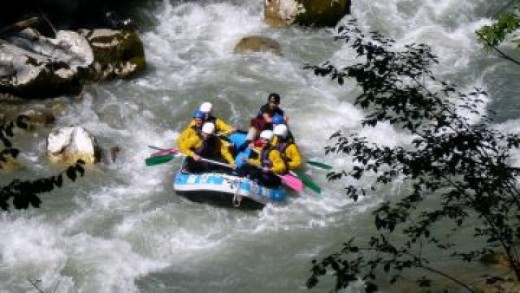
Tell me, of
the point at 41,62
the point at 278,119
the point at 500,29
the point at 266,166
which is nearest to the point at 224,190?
the point at 266,166

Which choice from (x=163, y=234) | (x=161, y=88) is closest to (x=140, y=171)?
(x=163, y=234)

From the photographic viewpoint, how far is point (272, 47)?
534 inches

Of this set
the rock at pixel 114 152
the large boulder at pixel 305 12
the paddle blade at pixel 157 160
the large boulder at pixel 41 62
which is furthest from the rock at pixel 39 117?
the large boulder at pixel 305 12

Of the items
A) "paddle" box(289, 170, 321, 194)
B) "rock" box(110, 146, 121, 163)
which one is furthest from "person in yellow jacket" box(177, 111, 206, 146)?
"paddle" box(289, 170, 321, 194)

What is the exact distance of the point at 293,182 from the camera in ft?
30.1

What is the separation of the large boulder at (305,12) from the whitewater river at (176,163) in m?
0.26

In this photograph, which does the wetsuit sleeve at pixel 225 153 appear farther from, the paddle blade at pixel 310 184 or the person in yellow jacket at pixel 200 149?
the paddle blade at pixel 310 184

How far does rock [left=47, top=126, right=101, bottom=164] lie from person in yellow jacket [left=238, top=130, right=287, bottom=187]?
2.29 metres

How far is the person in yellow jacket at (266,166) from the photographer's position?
9.13 meters

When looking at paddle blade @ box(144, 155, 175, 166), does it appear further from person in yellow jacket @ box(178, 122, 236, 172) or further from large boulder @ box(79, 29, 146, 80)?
large boulder @ box(79, 29, 146, 80)

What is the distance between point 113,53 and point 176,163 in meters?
3.00

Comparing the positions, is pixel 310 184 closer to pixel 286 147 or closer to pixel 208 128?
pixel 286 147

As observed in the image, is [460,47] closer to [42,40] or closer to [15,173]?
[42,40]

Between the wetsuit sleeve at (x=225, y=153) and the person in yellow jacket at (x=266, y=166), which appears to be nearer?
the person in yellow jacket at (x=266, y=166)
